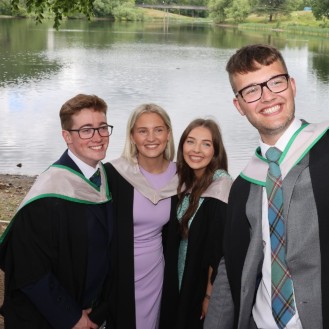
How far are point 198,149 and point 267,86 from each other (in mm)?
1321

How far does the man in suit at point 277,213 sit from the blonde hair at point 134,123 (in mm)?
1313

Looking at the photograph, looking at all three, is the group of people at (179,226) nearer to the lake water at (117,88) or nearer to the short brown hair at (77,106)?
the short brown hair at (77,106)

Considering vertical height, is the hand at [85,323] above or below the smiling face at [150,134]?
below

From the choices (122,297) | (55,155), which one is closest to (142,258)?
(122,297)

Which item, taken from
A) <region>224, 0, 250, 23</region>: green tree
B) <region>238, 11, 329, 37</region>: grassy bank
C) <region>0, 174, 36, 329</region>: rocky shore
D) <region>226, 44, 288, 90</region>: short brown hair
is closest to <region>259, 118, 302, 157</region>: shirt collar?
<region>226, 44, 288, 90</region>: short brown hair

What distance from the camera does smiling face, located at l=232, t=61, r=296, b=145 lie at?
224 centimetres

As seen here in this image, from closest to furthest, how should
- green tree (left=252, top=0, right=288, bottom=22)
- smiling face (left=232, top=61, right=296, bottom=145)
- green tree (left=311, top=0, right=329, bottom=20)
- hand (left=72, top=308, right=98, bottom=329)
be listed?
1. smiling face (left=232, top=61, right=296, bottom=145)
2. hand (left=72, top=308, right=98, bottom=329)
3. green tree (left=311, top=0, right=329, bottom=20)
4. green tree (left=252, top=0, right=288, bottom=22)

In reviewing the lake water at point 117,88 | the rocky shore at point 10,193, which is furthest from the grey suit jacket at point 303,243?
the lake water at point 117,88

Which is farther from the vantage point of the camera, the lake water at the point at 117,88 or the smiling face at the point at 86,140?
the lake water at the point at 117,88

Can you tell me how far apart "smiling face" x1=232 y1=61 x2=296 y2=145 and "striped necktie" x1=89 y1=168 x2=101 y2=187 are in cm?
126

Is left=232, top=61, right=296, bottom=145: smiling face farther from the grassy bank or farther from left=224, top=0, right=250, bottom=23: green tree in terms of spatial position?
left=224, top=0, right=250, bottom=23: green tree

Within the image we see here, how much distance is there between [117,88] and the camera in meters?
24.0

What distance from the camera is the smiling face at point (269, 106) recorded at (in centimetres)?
224

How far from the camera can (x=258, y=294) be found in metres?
2.41
